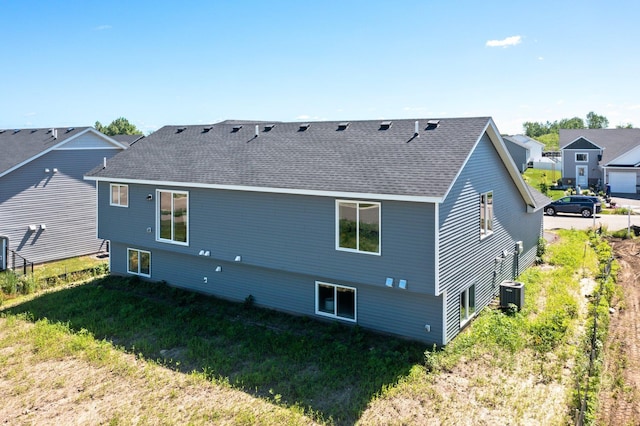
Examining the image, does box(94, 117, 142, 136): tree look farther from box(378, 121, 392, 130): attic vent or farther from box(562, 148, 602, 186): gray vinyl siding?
box(378, 121, 392, 130): attic vent

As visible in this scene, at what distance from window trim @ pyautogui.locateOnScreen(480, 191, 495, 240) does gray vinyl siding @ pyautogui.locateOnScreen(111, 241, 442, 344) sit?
397 centimetres

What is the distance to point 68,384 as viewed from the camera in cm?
1130

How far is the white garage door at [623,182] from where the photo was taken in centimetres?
4441

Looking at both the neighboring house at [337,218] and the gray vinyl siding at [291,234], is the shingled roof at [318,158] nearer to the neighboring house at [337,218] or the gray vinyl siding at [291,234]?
the neighboring house at [337,218]

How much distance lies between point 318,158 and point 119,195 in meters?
8.91

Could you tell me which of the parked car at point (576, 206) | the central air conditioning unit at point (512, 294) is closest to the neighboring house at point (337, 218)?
the central air conditioning unit at point (512, 294)

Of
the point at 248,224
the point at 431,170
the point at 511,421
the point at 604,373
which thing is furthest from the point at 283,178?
the point at 604,373

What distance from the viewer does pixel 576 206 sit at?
3541cm

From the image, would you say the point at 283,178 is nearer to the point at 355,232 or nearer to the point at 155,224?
the point at 355,232

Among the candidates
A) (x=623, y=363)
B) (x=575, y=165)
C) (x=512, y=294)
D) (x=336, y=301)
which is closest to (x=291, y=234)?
(x=336, y=301)

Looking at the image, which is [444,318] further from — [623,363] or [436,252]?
[623,363]

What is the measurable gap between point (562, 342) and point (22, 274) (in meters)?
20.8

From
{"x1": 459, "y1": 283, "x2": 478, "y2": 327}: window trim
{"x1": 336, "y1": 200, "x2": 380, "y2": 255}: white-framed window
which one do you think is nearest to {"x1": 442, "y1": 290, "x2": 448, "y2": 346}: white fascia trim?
{"x1": 459, "y1": 283, "x2": 478, "y2": 327}: window trim

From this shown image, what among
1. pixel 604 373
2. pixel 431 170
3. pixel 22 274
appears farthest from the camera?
pixel 22 274
